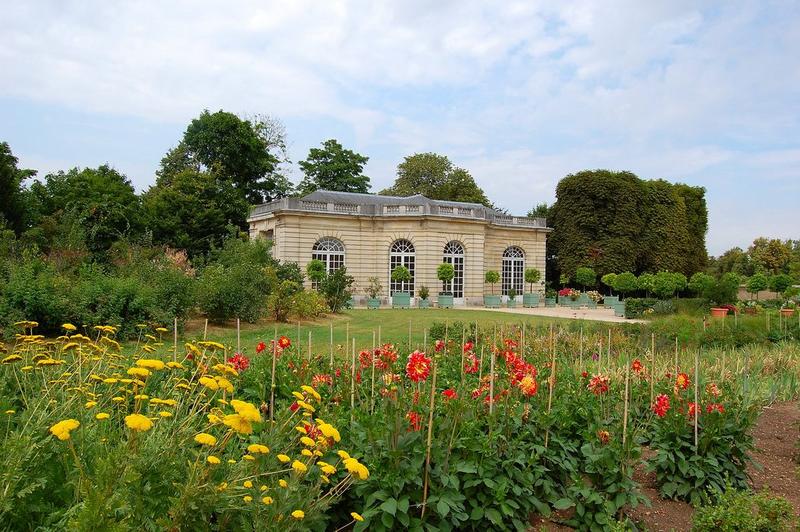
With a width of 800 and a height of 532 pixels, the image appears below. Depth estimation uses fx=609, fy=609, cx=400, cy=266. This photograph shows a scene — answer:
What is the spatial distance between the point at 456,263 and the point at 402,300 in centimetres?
395

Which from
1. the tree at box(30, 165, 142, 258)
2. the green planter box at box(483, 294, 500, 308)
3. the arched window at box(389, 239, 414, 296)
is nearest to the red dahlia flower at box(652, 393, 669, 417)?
the tree at box(30, 165, 142, 258)

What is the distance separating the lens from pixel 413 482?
2.93 m

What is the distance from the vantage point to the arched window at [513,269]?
31.0 m

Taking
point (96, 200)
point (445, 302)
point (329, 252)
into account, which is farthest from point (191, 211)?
point (445, 302)

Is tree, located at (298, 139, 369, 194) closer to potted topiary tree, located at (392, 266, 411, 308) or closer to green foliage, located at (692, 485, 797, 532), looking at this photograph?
potted topiary tree, located at (392, 266, 411, 308)

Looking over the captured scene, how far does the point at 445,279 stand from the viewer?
27.3m

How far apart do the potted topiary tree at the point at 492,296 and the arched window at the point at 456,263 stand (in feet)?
3.95

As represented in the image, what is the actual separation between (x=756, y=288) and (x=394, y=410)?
1122 inches

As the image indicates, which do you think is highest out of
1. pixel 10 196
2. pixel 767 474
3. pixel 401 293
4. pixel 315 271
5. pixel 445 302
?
pixel 10 196

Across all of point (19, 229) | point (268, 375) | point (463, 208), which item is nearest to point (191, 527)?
point (268, 375)

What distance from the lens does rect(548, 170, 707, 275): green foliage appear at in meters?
34.4

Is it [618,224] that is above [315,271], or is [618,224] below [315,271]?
above

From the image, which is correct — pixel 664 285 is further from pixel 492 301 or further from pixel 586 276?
pixel 586 276

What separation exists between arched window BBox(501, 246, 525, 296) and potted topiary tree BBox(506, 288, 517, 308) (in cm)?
117
